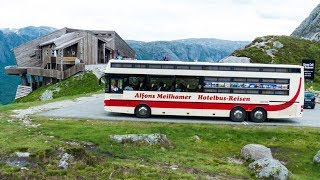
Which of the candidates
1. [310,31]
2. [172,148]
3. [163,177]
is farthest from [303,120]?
[310,31]

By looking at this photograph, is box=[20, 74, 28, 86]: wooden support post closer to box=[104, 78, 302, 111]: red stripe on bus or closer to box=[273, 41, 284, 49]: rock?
box=[273, 41, 284, 49]: rock

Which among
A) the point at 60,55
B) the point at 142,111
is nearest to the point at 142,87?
the point at 142,111

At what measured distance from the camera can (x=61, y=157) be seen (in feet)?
59.5

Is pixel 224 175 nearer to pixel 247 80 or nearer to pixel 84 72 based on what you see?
pixel 247 80

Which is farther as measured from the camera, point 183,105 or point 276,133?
point 183,105

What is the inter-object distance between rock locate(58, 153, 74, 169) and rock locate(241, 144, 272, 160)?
9411mm

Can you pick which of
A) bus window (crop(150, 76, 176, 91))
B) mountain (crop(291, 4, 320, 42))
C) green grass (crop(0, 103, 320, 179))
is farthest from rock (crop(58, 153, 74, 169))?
mountain (crop(291, 4, 320, 42))

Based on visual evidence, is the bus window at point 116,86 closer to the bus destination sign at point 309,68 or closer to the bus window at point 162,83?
the bus window at point 162,83

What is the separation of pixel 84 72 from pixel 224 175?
A: 163 ft

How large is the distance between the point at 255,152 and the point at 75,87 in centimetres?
4322

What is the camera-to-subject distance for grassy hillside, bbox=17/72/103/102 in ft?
186

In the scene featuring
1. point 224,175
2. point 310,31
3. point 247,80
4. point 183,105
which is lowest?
point 224,175

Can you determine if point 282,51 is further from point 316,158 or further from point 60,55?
point 316,158

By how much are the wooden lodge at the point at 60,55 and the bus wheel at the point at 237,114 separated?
40.6m
